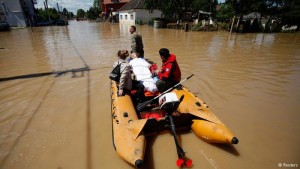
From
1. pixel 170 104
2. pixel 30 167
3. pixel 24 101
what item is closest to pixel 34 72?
pixel 24 101

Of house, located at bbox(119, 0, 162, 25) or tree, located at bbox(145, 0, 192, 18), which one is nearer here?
tree, located at bbox(145, 0, 192, 18)

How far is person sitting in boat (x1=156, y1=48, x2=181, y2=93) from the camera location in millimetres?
4566

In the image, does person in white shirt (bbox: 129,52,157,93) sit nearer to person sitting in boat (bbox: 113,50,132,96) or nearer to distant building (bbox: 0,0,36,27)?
person sitting in boat (bbox: 113,50,132,96)

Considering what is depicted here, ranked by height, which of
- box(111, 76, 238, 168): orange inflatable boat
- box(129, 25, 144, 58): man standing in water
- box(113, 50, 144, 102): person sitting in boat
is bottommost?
box(111, 76, 238, 168): orange inflatable boat

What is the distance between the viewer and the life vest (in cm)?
458

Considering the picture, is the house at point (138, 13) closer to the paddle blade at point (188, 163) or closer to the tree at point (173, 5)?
the tree at point (173, 5)

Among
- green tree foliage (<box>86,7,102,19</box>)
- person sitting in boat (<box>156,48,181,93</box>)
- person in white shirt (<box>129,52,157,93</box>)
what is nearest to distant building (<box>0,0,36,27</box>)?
green tree foliage (<box>86,7,102,19</box>)

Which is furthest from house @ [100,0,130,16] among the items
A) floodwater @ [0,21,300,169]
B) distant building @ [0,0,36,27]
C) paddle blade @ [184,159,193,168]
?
paddle blade @ [184,159,193,168]

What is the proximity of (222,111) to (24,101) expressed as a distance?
17.8 feet

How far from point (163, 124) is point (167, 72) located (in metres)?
1.35

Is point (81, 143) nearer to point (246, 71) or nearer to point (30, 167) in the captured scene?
point (30, 167)

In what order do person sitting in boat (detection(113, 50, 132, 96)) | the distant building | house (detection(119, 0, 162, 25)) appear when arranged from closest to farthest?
person sitting in boat (detection(113, 50, 132, 96))
the distant building
house (detection(119, 0, 162, 25))

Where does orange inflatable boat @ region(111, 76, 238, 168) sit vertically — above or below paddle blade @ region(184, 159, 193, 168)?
above

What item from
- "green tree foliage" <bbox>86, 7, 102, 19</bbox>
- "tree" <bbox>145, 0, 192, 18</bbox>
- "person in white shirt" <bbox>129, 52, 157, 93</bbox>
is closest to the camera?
"person in white shirt" <bbox>129, 52, 157, 93</bbox>
